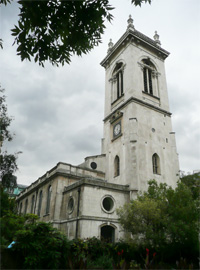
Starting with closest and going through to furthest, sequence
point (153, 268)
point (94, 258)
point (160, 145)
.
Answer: point (153, 268)
point (94, 258)
point (160, 145)

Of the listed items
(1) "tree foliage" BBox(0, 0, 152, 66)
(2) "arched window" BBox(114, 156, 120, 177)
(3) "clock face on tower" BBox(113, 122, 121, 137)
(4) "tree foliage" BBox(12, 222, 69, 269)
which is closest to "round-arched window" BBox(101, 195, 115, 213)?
(2) "arched window" BBox(114, 156, 120, 177)

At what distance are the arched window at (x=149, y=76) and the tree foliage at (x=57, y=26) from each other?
92.8ft

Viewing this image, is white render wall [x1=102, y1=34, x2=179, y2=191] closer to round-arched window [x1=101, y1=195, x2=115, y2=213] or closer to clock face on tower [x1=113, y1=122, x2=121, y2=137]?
clock face on tower [x1=113, y1=122, x2=121, y2=137]

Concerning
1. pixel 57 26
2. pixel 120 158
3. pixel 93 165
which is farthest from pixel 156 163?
pixel 57 26

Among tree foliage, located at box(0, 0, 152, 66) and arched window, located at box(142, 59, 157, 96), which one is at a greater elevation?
arched window, located at box(142, 59, 157, 96)

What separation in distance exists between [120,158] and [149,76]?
50.2 feet

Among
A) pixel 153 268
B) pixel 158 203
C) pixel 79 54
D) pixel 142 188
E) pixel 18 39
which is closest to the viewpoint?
pixel 18 39

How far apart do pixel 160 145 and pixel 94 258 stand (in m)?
20.0

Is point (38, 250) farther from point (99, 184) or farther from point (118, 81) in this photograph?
point (118, 81)

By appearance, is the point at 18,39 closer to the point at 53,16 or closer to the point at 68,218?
the point at 53,16

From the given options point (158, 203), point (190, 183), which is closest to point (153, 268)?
point (158, 203)

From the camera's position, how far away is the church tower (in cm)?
2852

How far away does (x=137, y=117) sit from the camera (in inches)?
1209

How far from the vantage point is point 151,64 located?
38281mm
